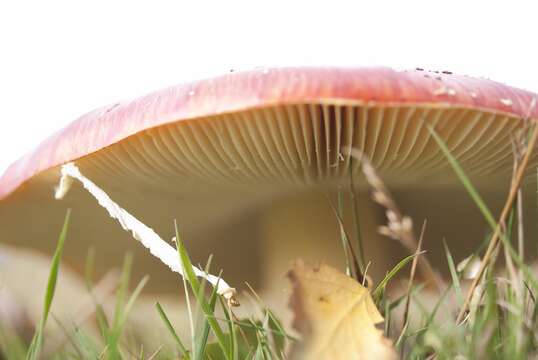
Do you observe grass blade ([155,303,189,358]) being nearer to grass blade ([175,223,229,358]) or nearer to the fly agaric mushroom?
grass blade ([175,223,229,358])

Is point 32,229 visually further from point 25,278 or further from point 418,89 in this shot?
point 418,89

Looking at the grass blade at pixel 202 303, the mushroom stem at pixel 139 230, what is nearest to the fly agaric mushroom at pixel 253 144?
the mushroom stem at pixel 139 230

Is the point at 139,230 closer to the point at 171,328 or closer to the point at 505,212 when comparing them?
the point at 171,328

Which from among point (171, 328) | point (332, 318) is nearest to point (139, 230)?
point (171, 328)

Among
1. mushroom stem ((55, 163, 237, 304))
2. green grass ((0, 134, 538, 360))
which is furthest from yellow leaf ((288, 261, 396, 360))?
mushroom stem ((55, 163, 237, 304))

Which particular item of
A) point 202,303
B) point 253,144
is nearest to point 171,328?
point 202,303

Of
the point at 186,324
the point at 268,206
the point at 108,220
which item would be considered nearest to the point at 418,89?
the point at 268,206

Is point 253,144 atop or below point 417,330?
atop

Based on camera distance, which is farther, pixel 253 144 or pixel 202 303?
pixel 253 144
